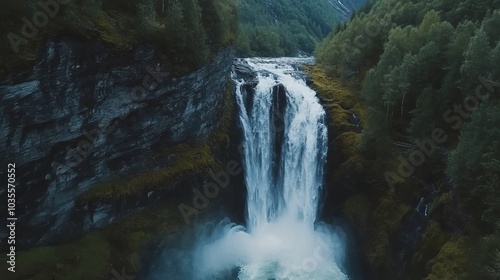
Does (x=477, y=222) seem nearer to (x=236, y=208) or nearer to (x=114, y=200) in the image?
(x=236, y=208)

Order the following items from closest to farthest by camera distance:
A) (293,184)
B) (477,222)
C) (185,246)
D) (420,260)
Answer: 1. (477,222)
2. (420,260)
3. (185,246)
4. (293,184)

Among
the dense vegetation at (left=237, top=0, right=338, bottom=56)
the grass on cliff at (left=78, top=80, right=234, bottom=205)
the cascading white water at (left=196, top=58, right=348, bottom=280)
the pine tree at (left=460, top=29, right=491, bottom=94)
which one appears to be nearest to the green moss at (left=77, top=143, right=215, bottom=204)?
the grass on cliff at (left=78, top=80, right=234, bottom=205)

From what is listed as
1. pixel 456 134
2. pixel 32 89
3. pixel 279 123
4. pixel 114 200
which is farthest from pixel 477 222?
Answer: pixel 32 89

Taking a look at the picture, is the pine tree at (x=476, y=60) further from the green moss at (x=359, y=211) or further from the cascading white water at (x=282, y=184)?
the cascading white water at (x=282, y=184)

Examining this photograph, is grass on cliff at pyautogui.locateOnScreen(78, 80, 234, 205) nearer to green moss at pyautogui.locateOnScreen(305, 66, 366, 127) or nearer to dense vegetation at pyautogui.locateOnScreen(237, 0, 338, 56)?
green moss at pyautogui.locateOnScreen(305, 66, 366, 127)

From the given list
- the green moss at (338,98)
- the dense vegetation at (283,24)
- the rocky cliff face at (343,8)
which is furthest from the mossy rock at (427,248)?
the rocky cliff face at (343,8)

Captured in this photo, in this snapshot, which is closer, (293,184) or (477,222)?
(477,222)

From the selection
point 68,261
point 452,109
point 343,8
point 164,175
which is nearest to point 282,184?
point 164,175
